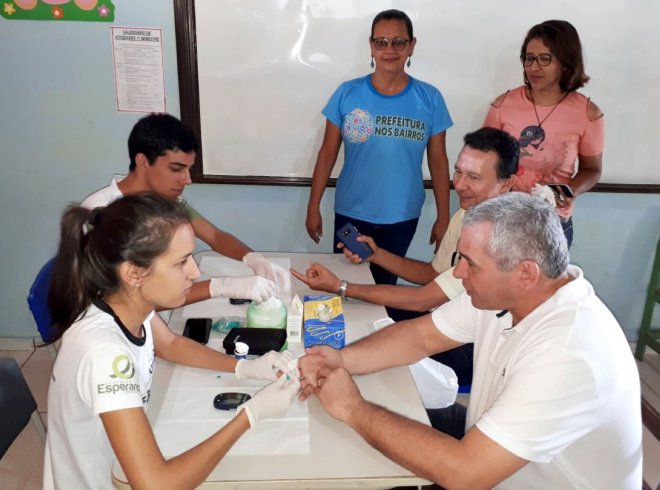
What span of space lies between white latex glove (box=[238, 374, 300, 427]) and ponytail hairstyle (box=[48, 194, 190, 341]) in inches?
14.8

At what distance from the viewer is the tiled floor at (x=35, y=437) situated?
2113 mm

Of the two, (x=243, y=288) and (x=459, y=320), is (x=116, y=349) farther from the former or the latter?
(x=459, y=320)

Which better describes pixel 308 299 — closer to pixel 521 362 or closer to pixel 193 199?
pixel 521 362

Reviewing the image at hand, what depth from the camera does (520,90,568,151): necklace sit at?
2355 millimetres

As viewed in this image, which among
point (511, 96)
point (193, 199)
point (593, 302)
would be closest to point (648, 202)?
point (511, 96)

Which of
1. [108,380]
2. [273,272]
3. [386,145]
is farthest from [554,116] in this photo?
[108,380]

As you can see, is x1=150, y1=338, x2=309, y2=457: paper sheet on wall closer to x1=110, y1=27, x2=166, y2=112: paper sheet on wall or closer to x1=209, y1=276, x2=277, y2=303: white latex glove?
x1=209, y1=276, x2=277, y2=303: white latex glove

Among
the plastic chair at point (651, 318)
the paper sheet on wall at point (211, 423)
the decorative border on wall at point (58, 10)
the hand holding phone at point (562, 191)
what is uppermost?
the decorative border on wall at point (58, 10)

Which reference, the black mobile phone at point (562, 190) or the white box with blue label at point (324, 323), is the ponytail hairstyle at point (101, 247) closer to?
the white box with blue label at point (324, 323)

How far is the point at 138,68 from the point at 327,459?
2.08m

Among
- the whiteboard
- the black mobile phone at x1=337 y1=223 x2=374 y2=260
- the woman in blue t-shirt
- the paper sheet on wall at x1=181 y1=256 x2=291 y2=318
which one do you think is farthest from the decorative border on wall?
the black mobile phone at x1=337 y1=223 x2=374 y2=260

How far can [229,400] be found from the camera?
1.29 metres

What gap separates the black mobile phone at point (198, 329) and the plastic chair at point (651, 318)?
8.05 feet

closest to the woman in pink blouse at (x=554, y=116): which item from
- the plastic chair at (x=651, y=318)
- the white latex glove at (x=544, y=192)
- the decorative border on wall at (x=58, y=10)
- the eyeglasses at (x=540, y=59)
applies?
the eyeglasses at (x=540, y=59)
